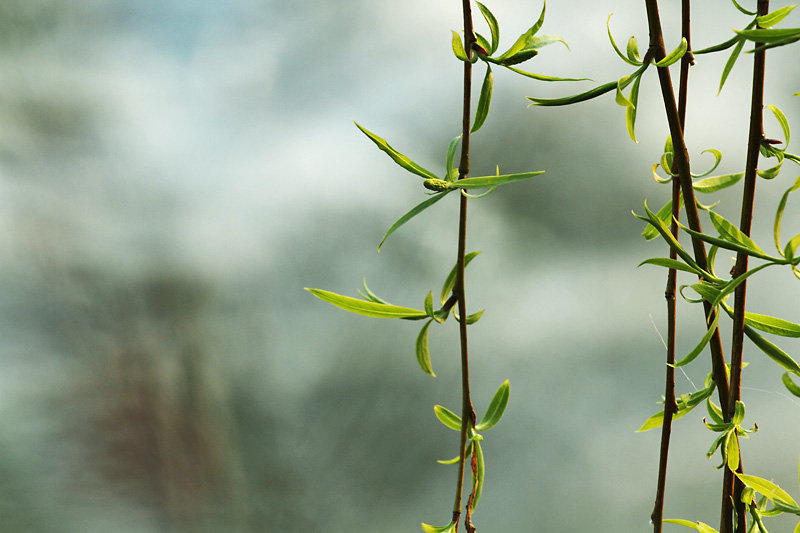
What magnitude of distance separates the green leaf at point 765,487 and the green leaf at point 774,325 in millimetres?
44

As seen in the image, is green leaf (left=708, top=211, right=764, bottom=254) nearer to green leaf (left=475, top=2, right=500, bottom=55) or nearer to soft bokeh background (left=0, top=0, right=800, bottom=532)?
green leaf (left=475, top=2, right=500, bottom=55)

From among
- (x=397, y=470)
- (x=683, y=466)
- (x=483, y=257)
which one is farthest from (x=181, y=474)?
(x=683, y=466)

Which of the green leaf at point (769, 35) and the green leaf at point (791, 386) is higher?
the green leaf at point (769, 35)

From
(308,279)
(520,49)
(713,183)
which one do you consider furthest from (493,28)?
(308,279)

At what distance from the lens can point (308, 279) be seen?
1.72 ft

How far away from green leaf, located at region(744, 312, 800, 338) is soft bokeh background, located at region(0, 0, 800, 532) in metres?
0.32

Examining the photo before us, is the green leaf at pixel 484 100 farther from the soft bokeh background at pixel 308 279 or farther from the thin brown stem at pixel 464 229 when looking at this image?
the soft bokeh background at pixel 308 279

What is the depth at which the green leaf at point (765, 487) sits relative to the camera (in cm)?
18

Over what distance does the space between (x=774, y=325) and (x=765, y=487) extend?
5 cm

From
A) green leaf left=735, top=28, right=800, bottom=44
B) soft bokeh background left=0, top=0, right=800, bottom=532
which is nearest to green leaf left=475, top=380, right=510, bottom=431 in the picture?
green leaf left=735, top=28, right=800, bottom=44

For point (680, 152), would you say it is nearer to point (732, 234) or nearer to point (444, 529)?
point (732, 234)

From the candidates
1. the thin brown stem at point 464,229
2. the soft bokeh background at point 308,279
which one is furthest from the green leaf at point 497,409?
the soft bokeh background at point 308,279

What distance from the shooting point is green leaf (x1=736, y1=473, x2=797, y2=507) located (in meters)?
0.18

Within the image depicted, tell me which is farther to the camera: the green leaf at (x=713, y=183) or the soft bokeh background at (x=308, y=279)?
the soft bokeh background at (x=308, y=279)
